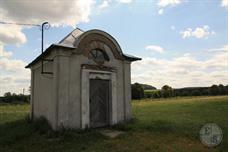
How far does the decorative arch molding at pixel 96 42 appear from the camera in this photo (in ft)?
33.0

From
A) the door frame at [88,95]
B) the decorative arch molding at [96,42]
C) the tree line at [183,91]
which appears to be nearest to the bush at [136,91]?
the tree line at [183,91]

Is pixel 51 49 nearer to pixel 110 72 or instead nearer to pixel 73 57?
pixel 73 57

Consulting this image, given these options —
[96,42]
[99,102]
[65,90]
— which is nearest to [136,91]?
[99,102]

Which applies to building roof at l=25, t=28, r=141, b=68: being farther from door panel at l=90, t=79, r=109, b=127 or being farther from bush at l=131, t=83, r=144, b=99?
bush at l=131, t=83, r=144, b=99

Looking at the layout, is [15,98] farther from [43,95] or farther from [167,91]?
[43,95]

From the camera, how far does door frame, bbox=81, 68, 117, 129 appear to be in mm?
9802

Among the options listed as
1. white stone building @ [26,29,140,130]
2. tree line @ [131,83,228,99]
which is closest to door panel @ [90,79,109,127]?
white stone building @ [26,29,140,130]

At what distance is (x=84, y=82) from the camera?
9969 mm

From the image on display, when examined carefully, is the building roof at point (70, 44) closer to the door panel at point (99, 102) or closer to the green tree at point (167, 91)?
the door panel at point (99, 102)

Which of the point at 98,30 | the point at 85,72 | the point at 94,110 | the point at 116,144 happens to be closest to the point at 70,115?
the point at 94,110

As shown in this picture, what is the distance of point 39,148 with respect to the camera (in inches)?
284

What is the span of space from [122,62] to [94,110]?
3.28 meters

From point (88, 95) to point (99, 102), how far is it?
944 mm

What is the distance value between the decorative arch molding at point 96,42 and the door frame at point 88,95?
1.05 m
